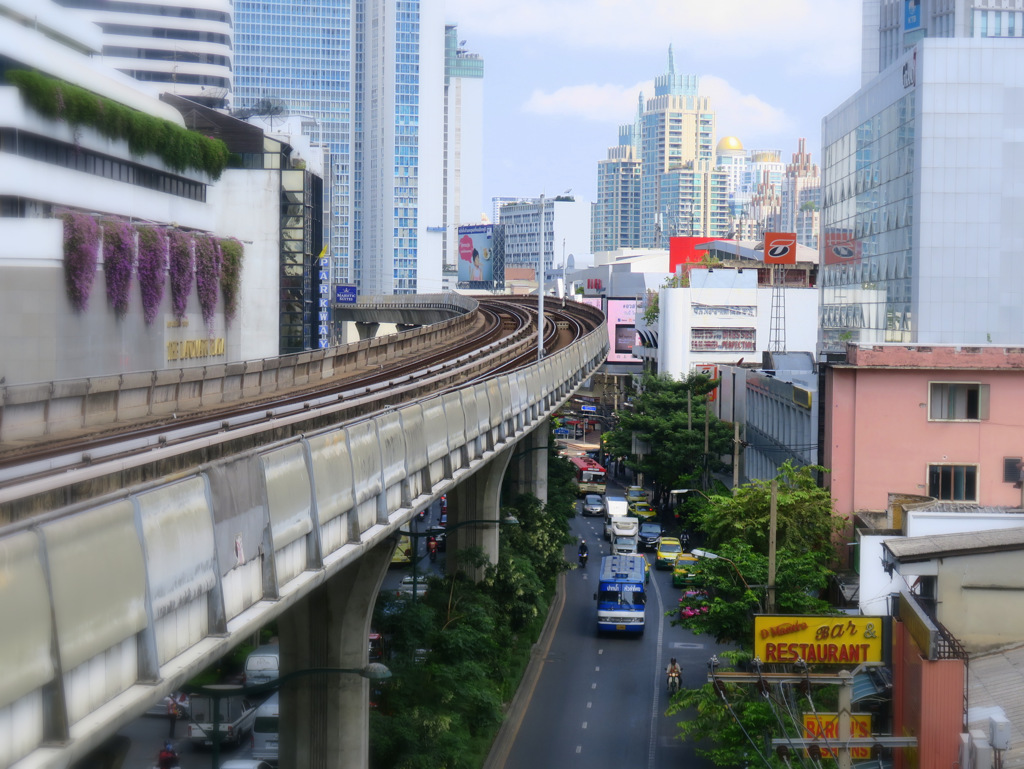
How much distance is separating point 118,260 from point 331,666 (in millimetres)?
34363

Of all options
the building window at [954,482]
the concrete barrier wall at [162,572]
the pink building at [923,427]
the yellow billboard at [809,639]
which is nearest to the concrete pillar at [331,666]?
the concrete barrier wall at [162,572]

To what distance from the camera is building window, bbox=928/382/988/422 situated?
3697 cm

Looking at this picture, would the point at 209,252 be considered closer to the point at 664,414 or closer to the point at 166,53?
the point at 664,414

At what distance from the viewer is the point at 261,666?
2838 centimetres

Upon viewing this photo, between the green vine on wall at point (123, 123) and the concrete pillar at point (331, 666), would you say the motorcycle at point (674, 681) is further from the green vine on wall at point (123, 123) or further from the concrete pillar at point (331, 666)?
the green vine on wall at point (123, 123)

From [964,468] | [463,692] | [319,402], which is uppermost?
[319,402]

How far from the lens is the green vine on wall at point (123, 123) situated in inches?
1822

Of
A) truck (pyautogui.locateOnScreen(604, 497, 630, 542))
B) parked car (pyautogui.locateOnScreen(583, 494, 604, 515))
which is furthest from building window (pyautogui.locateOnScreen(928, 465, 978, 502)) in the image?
parked car (pyautogui.locateOnScreen(583, 494, 604, 515))

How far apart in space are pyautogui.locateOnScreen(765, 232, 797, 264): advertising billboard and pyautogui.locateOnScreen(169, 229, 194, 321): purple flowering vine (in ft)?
154

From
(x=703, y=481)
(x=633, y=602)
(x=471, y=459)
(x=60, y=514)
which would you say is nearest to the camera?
(x=60, y=514)

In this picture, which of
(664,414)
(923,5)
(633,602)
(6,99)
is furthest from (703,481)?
(923,5)

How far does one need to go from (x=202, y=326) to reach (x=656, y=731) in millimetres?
39585

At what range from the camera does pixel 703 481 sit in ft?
204

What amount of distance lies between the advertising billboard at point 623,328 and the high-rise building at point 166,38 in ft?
120
